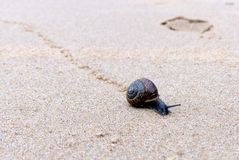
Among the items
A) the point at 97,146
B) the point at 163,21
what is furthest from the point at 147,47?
the point at 97,146

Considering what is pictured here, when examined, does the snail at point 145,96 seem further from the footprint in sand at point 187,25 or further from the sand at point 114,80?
the footprint in sand at point 187,25

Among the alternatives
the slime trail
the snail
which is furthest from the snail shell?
the slime trail

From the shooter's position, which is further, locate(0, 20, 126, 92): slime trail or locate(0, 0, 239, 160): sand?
locate(0, 20, 126, 92): slime trail

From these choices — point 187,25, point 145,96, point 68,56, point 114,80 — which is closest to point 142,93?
point 145,96

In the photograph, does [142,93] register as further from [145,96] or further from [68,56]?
[68,56]

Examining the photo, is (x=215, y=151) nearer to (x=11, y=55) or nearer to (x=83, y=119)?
(x=83, y=119)

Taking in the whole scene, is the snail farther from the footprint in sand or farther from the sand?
the footprint in sand

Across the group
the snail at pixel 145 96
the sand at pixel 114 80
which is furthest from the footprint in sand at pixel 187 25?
the snail at pixel 145 96

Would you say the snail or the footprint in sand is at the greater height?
the snail
